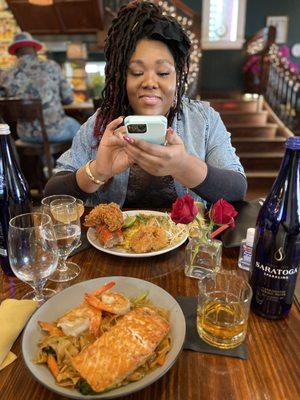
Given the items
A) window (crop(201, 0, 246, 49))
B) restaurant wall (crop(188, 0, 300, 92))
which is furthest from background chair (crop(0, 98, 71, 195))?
window (crop(201, 0, 246, 49))

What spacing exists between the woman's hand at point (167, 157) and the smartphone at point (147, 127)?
19 mm

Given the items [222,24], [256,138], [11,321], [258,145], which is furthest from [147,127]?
[222,24]

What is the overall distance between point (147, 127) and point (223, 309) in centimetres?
49

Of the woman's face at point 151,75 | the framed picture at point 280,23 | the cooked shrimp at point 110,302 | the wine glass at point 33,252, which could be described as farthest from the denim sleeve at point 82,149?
the framed picture at point 280,23

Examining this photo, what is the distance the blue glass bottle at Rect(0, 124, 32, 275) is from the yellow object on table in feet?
0.53

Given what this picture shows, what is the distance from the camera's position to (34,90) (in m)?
3.25

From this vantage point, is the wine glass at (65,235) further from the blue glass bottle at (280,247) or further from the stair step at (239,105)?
the stair step at (239,105)

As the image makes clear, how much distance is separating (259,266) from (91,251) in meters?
0.52

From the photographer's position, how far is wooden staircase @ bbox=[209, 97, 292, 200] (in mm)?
4629

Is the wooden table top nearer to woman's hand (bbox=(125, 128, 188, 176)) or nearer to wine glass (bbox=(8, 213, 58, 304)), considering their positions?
wine glass (bbox=(8, 213, 58, 304))

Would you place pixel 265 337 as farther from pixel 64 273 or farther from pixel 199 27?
pixel 199 27

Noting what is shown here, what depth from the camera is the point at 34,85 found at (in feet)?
10.6

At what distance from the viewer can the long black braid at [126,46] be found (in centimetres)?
123

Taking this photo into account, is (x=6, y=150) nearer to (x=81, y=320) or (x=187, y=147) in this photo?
(x=81, y=320)
